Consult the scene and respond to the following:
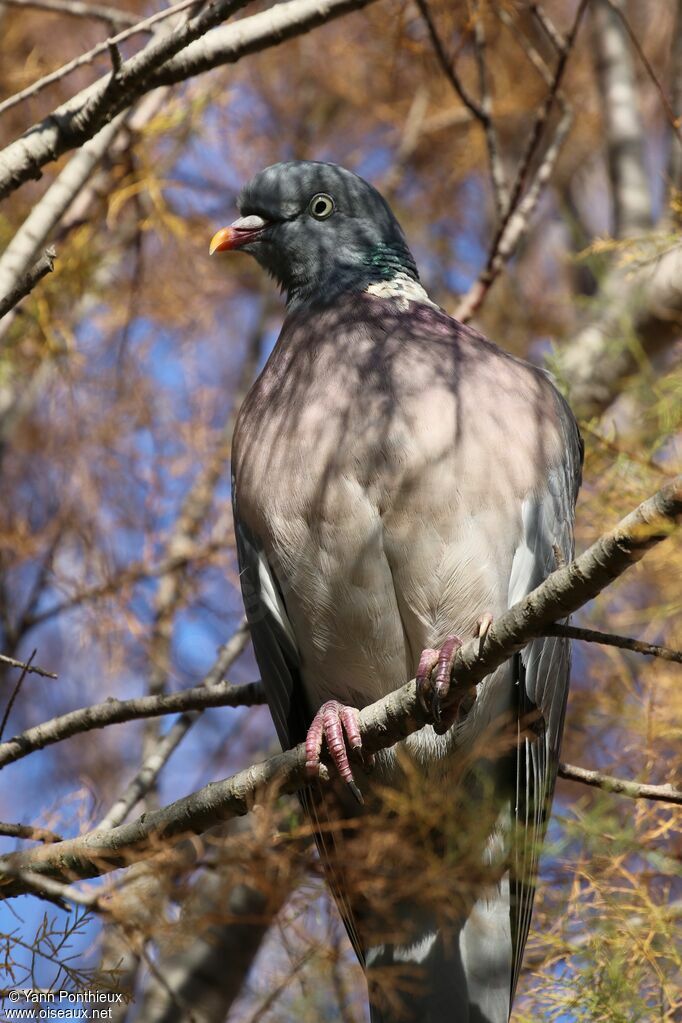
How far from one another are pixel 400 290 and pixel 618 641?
2088 millimetres

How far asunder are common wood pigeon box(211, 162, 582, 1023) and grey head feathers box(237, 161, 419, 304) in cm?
35

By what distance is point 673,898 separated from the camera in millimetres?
4422

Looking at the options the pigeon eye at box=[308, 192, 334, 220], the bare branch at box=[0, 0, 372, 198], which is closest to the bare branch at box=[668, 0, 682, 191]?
the pigeon eye at box=[308, 192, 334, 220]

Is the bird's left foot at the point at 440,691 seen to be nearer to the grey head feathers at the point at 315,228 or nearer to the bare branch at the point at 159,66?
the bare branch at the point at 159,66

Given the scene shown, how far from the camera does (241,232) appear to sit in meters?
4.45

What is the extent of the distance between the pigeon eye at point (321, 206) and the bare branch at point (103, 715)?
1.84m

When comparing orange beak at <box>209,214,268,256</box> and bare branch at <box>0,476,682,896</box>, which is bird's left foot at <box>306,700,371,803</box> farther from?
orange beak at <box>209,214,268,256</box>

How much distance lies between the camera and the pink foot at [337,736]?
3.28 m

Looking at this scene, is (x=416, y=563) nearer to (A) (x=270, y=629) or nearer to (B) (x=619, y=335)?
(A) (x=270, y=629)

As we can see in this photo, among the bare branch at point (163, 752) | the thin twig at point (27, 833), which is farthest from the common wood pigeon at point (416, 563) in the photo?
the thin twig at point (27, 833)

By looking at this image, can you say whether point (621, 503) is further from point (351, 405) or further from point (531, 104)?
point (531, 104)

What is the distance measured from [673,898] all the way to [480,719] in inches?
48.1

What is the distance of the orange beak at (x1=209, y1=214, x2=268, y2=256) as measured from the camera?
4.42 m

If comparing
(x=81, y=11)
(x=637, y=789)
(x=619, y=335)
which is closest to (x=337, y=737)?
(x=637, y=789)
